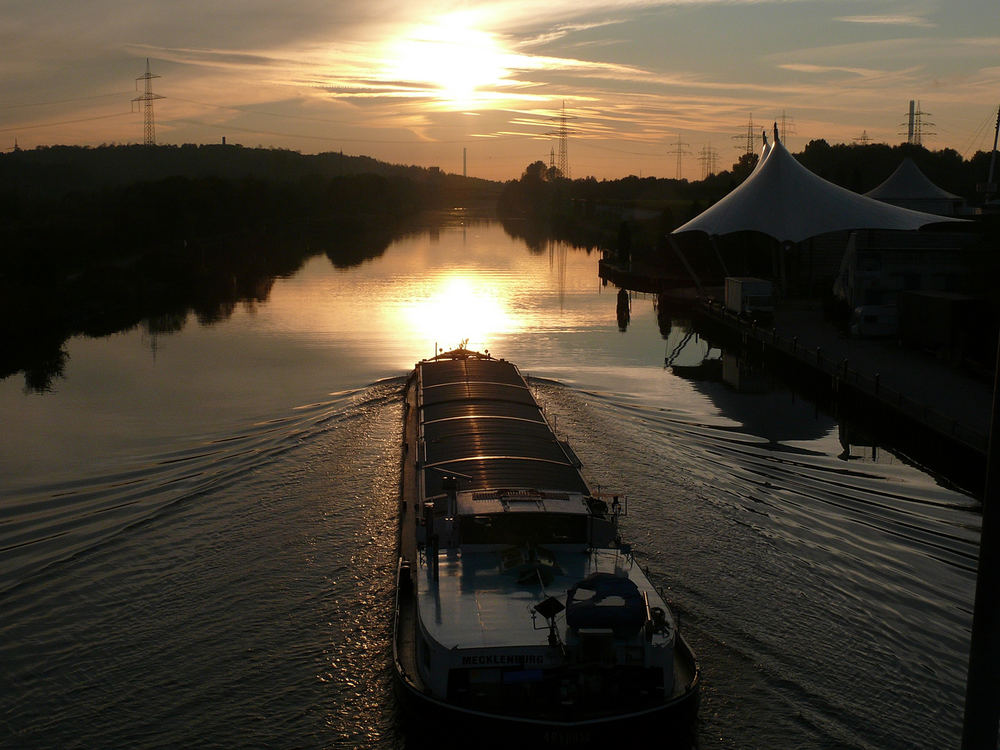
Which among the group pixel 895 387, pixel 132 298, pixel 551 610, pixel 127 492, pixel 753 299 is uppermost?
pixel 753 299

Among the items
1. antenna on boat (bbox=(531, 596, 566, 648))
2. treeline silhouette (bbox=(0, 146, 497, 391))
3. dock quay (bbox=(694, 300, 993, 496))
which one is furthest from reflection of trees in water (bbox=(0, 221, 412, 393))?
dock quay (bbox=(694, 300, 993, 496))

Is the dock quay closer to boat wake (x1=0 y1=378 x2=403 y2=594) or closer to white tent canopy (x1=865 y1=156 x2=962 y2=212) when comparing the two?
boat wake (x1=0 y1=378 x2=403 y2=594)

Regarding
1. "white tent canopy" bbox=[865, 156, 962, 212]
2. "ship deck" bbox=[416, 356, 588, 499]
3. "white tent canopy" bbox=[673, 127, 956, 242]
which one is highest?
"white tent canopy" bbox=[865, 156, 962, 212]

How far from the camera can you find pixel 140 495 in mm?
27922

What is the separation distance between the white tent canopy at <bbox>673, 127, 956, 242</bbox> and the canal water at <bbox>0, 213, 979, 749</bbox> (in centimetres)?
1751

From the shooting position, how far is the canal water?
17.3 meters

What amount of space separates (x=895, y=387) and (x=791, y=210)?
27.7 meters

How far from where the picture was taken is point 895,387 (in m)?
39.8

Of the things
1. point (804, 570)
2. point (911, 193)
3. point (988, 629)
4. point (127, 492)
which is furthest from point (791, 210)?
point (988, 629)

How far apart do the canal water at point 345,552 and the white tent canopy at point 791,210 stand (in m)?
17.5

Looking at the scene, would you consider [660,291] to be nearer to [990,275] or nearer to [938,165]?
[990,275]

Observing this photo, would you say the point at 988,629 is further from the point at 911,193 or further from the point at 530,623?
the point at 911,193

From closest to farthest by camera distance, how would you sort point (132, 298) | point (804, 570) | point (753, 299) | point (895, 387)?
point (804, 570) → point (895, 387) → point (753, 299) → point (132, 298)

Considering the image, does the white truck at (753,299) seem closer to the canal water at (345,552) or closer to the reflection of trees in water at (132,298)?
the canal water at (345,552)
